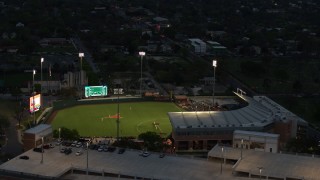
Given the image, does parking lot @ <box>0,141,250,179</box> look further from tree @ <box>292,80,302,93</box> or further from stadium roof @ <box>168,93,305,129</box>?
tree @ <box>292,80,302,93</box>

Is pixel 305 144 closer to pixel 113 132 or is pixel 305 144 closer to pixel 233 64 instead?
pixel 113 132

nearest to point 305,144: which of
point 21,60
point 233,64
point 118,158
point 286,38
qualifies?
point 118,158

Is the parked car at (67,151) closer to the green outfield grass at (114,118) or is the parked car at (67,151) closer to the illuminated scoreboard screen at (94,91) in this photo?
the green outfield grass at (114,118)

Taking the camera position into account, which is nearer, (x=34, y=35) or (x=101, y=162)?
(x=101, y=162)

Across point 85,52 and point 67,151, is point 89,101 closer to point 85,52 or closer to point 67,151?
point 67,151

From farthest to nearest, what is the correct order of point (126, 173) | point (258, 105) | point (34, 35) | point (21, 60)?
1. point (34, 35)
2. point (21, 60)
3. point (258, 105)
4. point (126, 173)

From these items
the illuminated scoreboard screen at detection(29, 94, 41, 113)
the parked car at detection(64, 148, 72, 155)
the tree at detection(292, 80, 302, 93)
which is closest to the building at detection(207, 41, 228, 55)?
the tree at detection(292, 80, 302, 93)
